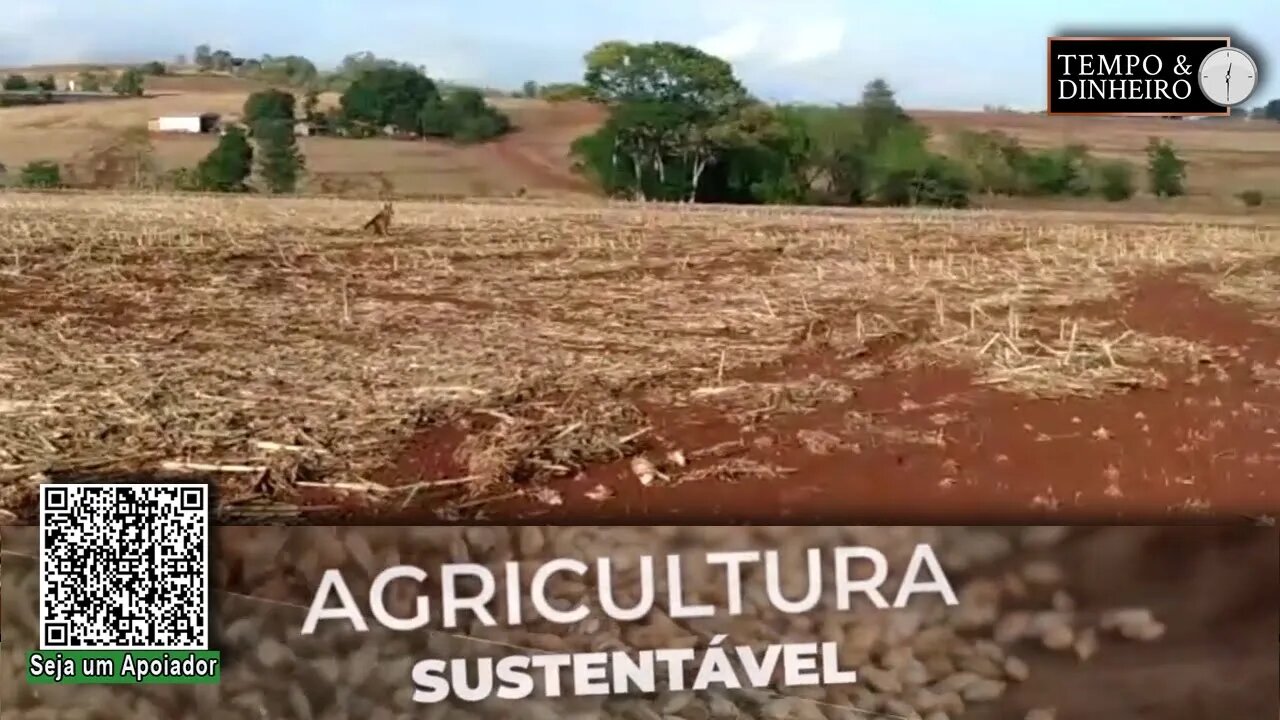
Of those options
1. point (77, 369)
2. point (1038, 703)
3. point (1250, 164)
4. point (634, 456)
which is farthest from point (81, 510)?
point (1250, 164)

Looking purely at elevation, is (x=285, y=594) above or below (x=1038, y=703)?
above

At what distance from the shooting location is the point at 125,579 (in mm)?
2568

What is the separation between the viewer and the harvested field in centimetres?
247

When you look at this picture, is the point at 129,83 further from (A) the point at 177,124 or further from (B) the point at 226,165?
(B) the point at 226,165

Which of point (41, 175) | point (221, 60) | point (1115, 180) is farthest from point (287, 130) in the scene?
point (1115, 180)

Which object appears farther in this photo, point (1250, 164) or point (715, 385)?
point (1250, 164)

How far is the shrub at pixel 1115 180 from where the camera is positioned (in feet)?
9.05

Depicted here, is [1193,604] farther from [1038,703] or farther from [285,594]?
[285,594]

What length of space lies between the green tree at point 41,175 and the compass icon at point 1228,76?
7.67ft

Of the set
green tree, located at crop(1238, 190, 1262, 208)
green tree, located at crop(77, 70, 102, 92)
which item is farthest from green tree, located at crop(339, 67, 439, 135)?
green tree, located at crop(1238, 190, 1262, 208)

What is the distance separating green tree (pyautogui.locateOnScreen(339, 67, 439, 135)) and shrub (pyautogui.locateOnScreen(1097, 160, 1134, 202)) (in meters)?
1.42

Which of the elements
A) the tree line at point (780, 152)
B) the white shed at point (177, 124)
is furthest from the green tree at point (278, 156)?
the tree line at point (780, 152)

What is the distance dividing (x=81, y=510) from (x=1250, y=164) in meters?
2.48

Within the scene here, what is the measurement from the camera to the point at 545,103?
2.63 meters
